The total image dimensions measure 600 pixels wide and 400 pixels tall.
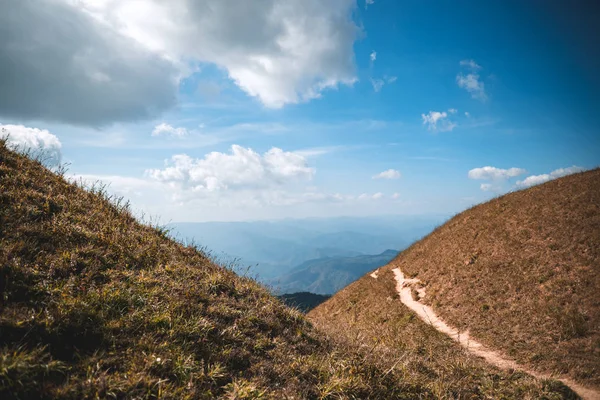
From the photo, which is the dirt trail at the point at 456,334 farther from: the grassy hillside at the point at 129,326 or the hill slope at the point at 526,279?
the grassy hillside at the point at 129,326

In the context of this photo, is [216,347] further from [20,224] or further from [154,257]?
[20,224]

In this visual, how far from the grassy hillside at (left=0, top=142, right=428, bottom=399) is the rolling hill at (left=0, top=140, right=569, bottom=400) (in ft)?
0.10

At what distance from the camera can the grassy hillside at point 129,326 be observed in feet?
15.8

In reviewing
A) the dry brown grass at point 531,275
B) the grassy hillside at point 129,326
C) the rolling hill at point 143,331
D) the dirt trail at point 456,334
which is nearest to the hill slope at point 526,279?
the dry brown grass at point 531,275

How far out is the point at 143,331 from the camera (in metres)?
6.17

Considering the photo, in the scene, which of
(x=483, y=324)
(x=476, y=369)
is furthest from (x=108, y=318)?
(x=483, y=324)

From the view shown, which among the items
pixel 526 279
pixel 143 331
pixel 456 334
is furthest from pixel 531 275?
pixel 143 331

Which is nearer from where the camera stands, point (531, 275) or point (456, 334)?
point (456, 334)

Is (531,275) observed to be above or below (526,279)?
above

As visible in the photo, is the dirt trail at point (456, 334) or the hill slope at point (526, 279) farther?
the hill slope at point (526, 279)

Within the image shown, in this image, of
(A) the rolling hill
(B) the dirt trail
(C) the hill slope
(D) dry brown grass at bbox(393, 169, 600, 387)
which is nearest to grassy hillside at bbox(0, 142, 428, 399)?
(A) the rolling hill

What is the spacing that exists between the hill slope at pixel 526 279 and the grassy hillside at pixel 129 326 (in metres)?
4.40

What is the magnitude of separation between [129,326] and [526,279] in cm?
2350

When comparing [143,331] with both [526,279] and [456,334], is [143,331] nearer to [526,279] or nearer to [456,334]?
[456,334]
